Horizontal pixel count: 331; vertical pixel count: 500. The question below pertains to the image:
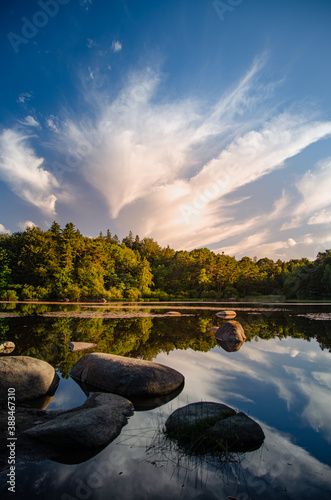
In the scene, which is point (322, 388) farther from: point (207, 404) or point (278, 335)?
point (278, 335)

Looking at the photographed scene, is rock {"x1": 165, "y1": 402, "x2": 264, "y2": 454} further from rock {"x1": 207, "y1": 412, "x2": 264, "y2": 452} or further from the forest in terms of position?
the forest

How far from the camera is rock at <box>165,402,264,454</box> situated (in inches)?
130

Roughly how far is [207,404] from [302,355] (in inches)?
220

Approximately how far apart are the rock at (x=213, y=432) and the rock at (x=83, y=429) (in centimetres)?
82

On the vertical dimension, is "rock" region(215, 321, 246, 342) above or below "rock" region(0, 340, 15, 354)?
below

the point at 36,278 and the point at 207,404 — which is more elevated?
the point at 36,278

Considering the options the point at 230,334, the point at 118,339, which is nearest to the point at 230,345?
the point at 230,334

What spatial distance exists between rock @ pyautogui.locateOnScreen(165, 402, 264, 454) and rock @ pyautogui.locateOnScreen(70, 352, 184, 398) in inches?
54.4

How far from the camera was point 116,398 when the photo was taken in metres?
4.62

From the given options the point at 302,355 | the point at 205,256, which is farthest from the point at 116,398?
the point at 205,256

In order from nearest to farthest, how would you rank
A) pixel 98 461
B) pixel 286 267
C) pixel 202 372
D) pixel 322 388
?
pixel 98 461 < pixel 322 388 < pixel 202 372 < pixel 286 267

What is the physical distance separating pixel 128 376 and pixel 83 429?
6.80 feet

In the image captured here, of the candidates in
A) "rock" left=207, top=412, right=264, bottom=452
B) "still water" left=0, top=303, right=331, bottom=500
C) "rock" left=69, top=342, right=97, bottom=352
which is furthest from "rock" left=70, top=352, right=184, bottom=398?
"rock" left=69, top=342, right=97, bottom=352

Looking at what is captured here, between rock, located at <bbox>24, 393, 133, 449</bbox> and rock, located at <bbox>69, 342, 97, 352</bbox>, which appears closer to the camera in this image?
rock, located at <bbox>24, 393, 133, 449</bbox>
